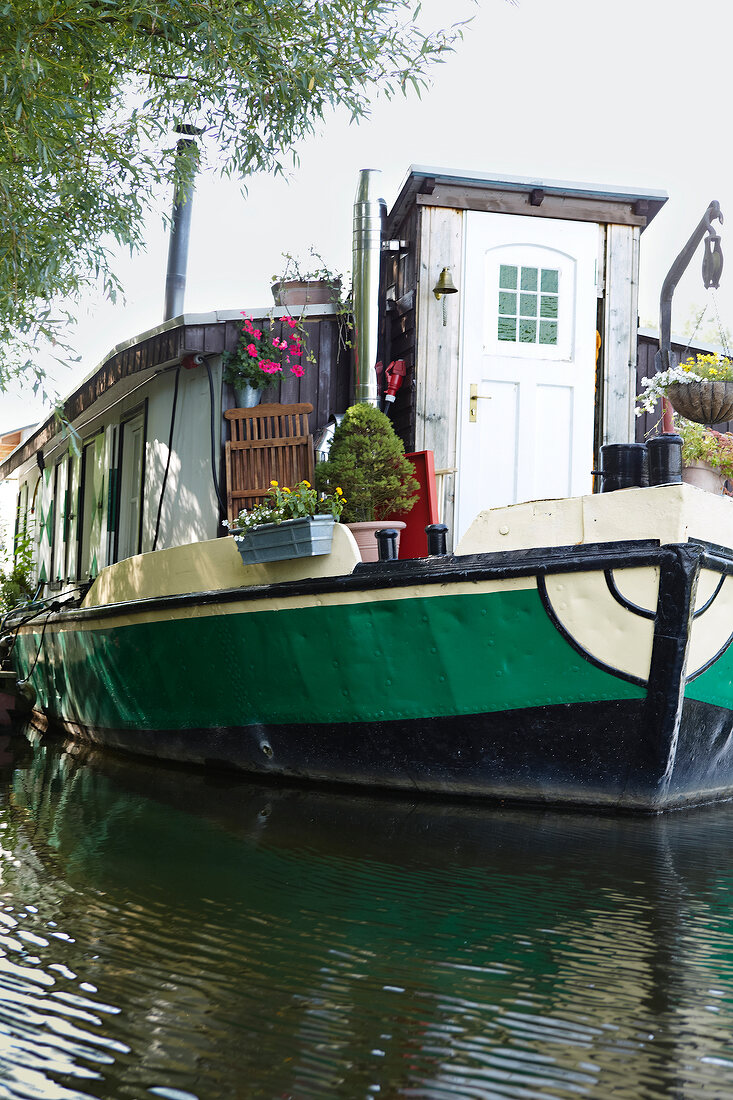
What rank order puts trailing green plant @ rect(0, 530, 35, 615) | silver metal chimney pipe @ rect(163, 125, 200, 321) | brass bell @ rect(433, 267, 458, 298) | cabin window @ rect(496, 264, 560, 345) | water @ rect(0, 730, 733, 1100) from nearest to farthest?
water @ rect(0, 730, 733, 1100) < brass bell @ rect(433, 267, 458, 298) < cabin window @ rect(496, 264, 560, 345) < trailing green plant @ rect(0, 530, 35, 615) < silver metal chimney pipe @ rect(163, 125, 200, 321)

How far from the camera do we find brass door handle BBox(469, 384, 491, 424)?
6.27 meters

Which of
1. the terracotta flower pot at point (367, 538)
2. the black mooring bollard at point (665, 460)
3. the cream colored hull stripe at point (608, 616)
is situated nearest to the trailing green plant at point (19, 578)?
Answer: the terracotta flower pot at point (367, 538)

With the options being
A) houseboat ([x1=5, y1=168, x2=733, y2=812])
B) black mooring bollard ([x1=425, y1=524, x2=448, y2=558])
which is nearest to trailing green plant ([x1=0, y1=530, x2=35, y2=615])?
houseboat ([x1=5, y1=168, x2=733, y2=812])

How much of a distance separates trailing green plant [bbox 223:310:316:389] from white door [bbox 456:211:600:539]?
1047 mm

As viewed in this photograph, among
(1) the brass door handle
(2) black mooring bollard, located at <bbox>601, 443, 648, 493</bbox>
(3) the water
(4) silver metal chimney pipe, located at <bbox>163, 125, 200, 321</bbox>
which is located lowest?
(3) the water

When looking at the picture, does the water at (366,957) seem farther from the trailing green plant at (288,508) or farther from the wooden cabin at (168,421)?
the wooden cabin at (168,421)

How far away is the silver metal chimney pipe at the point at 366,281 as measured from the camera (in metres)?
6.28

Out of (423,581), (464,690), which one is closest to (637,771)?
(464,690)

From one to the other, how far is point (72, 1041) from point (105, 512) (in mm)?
6739

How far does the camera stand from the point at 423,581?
4145 mm

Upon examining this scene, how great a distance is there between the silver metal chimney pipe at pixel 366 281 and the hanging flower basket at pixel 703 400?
184cm

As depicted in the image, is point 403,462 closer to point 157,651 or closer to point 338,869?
point 157,651

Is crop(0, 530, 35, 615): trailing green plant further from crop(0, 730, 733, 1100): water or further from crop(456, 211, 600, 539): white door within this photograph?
crop(0, 730, 733, 1100): water

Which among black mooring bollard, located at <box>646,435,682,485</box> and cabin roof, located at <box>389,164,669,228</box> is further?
cabin roof, located at <box>389,164,669,228</box>
